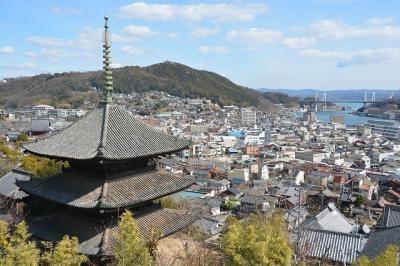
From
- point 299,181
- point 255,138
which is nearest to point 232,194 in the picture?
point 299,181

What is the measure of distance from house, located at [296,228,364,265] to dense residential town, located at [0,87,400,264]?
0.05 meters

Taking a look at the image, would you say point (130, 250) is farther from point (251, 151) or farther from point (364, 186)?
point (251, 151)

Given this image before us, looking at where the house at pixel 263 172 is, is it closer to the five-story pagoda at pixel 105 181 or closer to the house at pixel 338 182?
the house at pixel 338 182

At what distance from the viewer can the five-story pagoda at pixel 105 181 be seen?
1216cm

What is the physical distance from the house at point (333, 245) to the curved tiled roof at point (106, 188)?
10347 millimetres

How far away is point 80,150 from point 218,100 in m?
182

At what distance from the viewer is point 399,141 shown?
120 metres

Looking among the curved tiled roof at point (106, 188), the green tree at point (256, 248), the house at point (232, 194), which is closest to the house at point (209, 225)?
the house at point (232, 194)

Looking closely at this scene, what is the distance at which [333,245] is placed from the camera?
22.0m

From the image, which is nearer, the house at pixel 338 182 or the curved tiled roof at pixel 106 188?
the curved tiled roof at pixel 106 188

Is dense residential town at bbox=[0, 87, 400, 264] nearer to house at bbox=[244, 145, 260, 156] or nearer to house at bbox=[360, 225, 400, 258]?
house at bbox=[360, 225, 400, 258]

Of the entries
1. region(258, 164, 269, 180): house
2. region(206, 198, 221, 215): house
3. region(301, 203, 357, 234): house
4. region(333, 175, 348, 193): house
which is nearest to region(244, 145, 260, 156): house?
region(258, 164, 269, 180): house

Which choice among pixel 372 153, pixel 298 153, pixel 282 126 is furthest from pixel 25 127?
pixel 282 126

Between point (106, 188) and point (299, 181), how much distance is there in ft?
182
